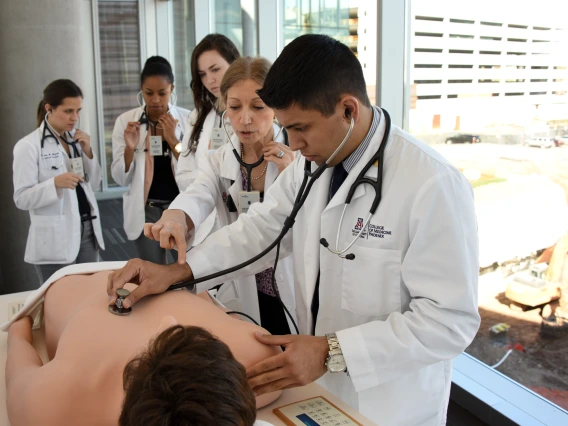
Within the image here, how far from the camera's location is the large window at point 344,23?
102 inches

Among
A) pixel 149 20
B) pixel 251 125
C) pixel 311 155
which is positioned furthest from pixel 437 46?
pixel 149 20

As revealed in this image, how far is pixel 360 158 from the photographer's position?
4.25 ft

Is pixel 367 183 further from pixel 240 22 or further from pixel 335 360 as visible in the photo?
pixel 240 22

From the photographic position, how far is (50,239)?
3.11 meters

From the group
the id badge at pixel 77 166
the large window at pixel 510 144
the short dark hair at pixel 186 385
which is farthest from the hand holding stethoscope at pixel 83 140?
the short dark hair at pixel 186 385

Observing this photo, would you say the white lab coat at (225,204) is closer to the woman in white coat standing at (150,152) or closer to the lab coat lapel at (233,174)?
the lab coat lapel at (233,174)

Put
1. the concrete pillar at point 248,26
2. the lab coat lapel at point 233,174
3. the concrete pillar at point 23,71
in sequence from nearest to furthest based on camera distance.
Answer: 1. the lab coat lapel at point 233,174
2. the concrete pillar at point 23,71
3. the concrete pillar at point 248,26

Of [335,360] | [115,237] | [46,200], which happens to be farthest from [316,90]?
[115,237]

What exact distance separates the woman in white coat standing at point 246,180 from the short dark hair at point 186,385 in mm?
874

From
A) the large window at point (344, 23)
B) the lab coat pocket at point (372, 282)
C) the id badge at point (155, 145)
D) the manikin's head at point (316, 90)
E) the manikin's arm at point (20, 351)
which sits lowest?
the manikin's arm at point (20, 351)

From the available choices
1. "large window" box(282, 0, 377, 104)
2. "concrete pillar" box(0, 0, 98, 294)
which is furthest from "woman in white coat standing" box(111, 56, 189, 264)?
"large window" box(282, 0, 377, 104)

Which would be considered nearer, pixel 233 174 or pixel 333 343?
pixel 333 343

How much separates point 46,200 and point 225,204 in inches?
58.0

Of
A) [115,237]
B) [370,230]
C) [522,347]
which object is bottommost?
[115,237]
